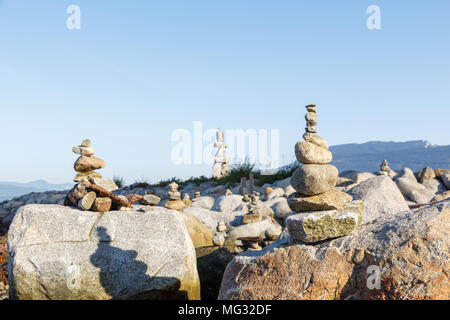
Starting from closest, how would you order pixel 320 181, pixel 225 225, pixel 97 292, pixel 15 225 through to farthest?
pixel 320 181, pixel 97 292, pixel 15 225, pixel 225 225

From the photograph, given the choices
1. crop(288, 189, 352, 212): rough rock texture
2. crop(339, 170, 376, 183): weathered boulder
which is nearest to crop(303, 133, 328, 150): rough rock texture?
crop(288, 189, 352, 212): rough rock texture

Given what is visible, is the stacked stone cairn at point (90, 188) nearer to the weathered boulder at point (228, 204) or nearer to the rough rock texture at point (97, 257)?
the rough rock texture at point (97, 257)

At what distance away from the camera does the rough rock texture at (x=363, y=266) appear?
403cm

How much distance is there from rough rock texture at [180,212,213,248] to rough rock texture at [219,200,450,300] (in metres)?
3.62

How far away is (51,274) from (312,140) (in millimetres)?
4234

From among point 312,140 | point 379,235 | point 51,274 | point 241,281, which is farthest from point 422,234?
point 51,274

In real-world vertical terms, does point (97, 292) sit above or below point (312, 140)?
below

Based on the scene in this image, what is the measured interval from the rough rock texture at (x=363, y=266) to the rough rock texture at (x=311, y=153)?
100 cm

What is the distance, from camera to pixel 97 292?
5746mm

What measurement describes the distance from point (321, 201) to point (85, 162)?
437cm

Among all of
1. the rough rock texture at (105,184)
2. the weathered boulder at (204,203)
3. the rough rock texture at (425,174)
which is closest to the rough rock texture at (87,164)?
the rough rock texture at (105,184)

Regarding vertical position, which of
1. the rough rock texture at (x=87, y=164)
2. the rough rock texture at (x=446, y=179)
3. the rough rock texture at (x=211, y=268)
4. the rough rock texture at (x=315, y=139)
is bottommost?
the rough rock texture at (x=211, y=268)

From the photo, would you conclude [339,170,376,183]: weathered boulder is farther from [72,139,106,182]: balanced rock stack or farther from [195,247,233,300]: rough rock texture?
[72,139,106,182]: balanced rock stack
